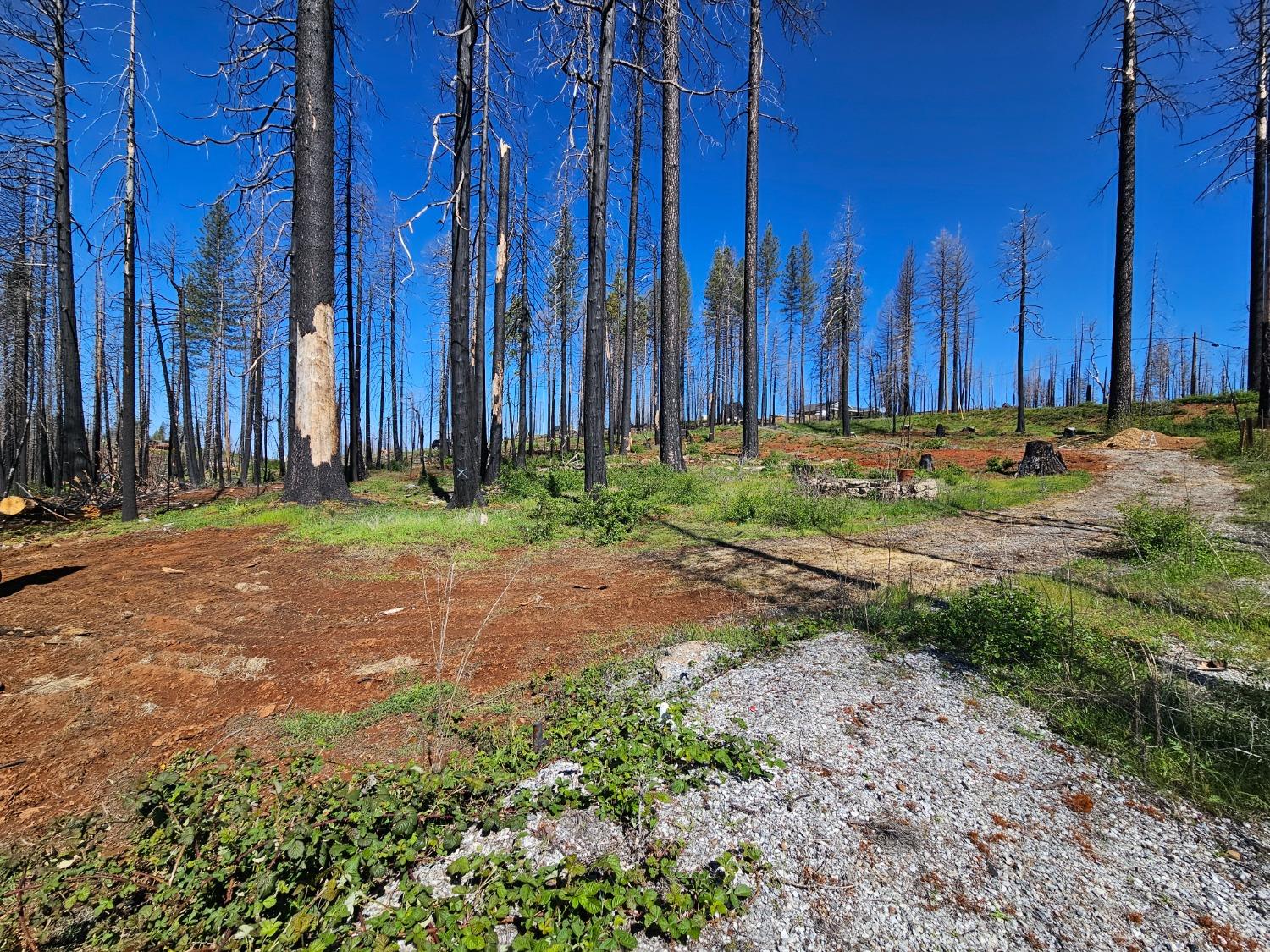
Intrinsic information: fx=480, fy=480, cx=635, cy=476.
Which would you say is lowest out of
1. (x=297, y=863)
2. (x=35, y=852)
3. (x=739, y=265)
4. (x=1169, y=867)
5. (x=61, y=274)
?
(x=35, y=852)

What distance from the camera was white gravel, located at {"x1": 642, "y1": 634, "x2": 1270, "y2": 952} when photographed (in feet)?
4.22

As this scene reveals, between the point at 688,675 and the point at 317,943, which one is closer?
the point at 317,943

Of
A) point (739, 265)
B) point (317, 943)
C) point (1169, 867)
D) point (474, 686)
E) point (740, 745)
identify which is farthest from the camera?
point (739, 265)

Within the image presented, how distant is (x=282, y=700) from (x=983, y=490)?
1072 centimetres

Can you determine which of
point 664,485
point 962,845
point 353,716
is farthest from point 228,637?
point 664,485

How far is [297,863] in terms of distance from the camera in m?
1.58

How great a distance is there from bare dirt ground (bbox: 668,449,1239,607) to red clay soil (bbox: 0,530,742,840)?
66cm

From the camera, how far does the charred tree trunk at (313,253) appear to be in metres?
7.70

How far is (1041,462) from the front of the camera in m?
10.8

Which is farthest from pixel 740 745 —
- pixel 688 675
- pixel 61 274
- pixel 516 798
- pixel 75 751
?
pixel 61 274

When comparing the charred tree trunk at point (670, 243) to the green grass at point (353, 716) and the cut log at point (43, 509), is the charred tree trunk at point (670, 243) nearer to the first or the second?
the green grass at point (353, 716)

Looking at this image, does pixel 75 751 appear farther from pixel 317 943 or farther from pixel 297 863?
pixel 317 943

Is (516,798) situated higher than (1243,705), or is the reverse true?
(1243,705)

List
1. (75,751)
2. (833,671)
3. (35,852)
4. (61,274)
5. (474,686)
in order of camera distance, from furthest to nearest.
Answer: (61,274), (474,686), (833,671), (75,751), (35,852)
